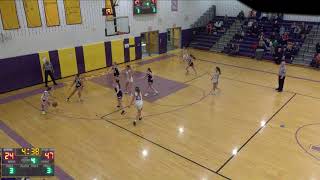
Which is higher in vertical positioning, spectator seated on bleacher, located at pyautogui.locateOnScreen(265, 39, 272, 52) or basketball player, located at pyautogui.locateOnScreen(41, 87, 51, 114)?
spectator seated on bleacher, located at pyautogui.locateOnScreen(265, 39, 272, 52)

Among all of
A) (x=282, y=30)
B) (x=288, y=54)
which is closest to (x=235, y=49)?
(x=282, y=30)

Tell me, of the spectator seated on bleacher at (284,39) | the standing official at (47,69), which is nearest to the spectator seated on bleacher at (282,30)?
the spectator seated on bleacher at (284,39)

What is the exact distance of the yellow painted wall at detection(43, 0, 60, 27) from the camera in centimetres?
1461

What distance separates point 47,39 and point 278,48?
50.2 feet

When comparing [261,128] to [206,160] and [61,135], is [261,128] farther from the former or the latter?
[61,135]

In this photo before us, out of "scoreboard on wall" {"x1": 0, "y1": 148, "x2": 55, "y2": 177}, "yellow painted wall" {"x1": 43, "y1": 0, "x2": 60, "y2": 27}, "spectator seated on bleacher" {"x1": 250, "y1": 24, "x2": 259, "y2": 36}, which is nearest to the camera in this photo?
"scoreboard on wall" {"x1": 0, "y1": 148, "x2": 55, "y2": 177}

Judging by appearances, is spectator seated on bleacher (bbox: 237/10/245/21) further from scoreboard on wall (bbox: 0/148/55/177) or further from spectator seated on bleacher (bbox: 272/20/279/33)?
scoreboard on wall (bbox: 0/148/55/177)

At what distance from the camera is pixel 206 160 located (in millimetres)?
8055

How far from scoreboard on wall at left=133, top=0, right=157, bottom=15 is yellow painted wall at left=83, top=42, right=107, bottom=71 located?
12.2 ft

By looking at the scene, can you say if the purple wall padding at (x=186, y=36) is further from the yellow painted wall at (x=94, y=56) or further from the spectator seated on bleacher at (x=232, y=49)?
the yellow painted wall at (x=94, y=56)

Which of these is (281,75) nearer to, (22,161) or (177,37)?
(22,161)

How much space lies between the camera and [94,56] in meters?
17.5

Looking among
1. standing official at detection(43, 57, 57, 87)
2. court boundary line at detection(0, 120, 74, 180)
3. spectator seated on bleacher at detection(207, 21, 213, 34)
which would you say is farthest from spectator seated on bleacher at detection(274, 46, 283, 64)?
court boundary line at detection(0, 120, 74, 180)

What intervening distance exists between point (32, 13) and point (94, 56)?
454 centimetres
